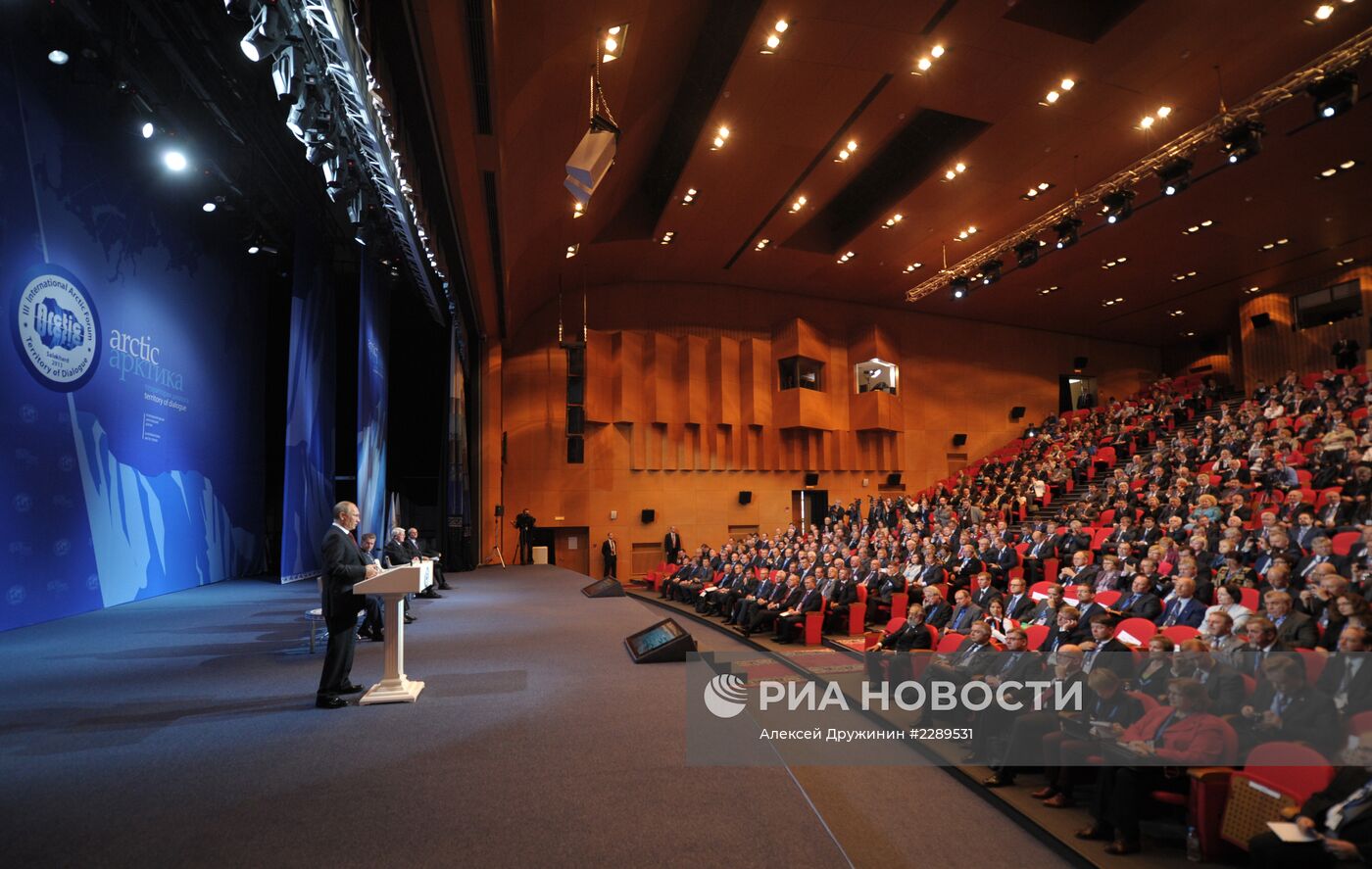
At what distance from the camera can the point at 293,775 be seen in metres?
2.74

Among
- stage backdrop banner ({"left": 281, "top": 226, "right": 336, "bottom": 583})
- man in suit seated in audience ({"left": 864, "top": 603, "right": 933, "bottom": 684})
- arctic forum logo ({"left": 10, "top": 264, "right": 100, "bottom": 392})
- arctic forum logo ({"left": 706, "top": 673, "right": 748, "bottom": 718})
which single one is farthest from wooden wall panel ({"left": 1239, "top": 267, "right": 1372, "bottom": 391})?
arctic forum logo ({"left": 10, "top": 264, "right": 100, "bottom": 392})

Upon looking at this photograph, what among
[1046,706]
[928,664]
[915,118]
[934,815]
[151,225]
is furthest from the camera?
[915,118]

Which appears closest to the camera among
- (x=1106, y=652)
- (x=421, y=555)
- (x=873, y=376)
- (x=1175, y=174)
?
(x=1106, y=652)

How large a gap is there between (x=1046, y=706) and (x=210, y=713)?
4352mm

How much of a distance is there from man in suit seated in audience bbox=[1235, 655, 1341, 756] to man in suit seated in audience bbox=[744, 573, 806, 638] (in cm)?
529

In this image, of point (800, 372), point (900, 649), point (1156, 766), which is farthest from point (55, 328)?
point (800, 372)

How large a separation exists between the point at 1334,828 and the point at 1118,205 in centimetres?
900

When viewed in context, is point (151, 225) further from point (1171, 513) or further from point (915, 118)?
point (1171, 513)

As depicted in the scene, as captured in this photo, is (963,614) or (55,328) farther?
(55,328)

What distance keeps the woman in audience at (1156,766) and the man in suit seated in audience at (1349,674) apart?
609mm

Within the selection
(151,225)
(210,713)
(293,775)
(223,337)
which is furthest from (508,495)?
(293,775)

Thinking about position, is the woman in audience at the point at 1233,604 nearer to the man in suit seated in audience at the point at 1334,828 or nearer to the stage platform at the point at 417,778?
the man in suit seated in audience at the point at 1334,828

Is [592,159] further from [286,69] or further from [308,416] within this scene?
[308,416]

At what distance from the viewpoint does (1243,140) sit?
7.62 metres
